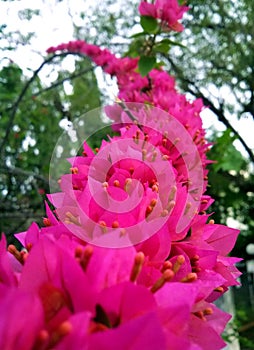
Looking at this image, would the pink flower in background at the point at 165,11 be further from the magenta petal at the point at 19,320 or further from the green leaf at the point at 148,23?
the magenta petal at the point at 19,320

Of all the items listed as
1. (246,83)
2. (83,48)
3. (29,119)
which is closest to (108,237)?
(83,48)

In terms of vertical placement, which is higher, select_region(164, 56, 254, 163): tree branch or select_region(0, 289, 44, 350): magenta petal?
select_region(164, 56, 254, 163): tree branch

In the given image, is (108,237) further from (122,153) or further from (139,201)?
(122,153)

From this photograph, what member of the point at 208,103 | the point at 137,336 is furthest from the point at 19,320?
the point at 208,103

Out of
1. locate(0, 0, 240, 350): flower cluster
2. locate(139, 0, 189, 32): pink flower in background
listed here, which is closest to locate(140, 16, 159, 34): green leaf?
locate(139, 0, 189, 32): pink flower in background

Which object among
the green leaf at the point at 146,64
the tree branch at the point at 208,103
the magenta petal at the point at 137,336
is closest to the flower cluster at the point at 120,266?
the magenta petal at the point at 137,336

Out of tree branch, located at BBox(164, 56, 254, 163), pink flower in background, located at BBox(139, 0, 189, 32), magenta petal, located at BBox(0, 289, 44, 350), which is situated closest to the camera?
magenta petal, located at BBox(0, 289, 44, 350)

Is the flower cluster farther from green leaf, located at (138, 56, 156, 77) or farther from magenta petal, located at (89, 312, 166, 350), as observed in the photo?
green leaf, located at (138, 56, 156, 77)
